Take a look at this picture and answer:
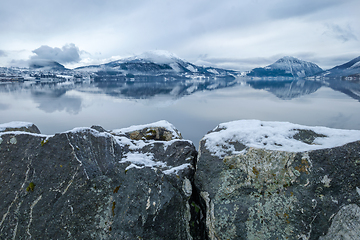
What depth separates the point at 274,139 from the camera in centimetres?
471

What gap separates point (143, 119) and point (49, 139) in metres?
19.4

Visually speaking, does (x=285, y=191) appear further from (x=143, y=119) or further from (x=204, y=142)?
(x=143, y=119)

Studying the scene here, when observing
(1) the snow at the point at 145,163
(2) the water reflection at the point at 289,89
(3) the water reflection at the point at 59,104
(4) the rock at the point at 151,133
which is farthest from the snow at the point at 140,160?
(2) the water reflection at the point at 289,89

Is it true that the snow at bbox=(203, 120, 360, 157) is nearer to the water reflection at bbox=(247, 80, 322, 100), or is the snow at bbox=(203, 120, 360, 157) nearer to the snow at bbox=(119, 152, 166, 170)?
the snow at bbox=(119, 152, 166, 170)

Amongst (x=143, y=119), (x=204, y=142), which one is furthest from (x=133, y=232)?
(x=143, y=119)

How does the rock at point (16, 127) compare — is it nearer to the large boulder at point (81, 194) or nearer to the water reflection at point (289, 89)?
the large boulder at point (81, 194)

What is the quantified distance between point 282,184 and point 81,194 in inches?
168

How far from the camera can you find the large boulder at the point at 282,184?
3834 millimetres

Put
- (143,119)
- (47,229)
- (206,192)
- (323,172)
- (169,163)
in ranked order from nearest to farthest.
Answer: (323,172)
(47,229)
(206,192)
(169,163)
(143,119)

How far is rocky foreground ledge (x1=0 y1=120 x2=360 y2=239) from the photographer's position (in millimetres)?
3900

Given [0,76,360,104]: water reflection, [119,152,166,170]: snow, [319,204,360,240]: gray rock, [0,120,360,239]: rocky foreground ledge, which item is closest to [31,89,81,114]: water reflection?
[0,76,360,104]: water reflection

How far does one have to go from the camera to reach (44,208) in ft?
14.5

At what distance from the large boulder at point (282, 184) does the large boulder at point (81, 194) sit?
727 mm

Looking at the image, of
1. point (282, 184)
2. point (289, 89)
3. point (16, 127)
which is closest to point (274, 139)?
point (282, 184)
